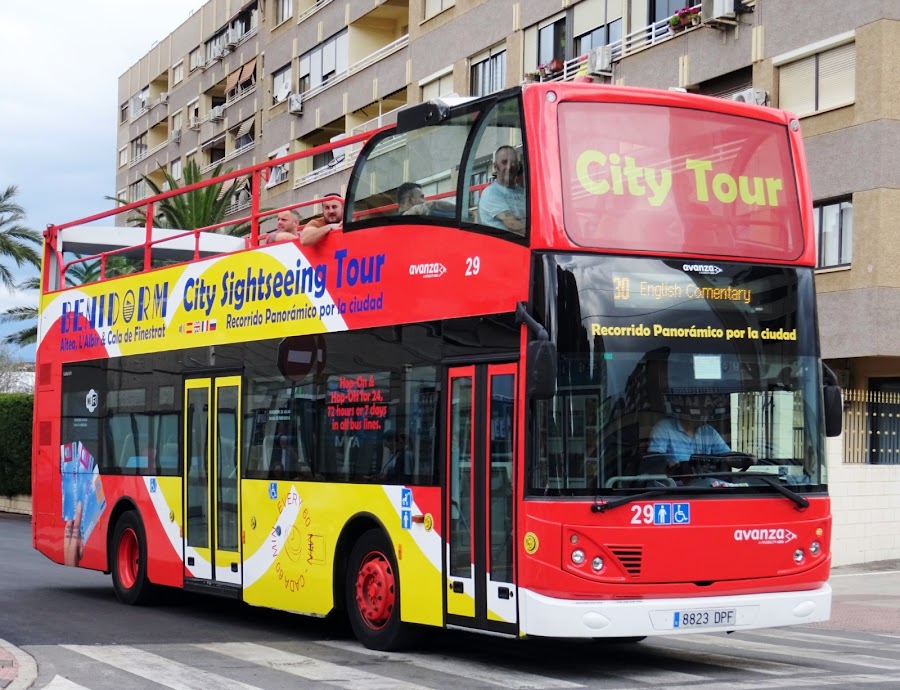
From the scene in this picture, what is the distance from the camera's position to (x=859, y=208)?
25.6 meters

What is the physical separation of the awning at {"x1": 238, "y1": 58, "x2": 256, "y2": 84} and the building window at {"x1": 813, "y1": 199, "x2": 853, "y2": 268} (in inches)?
1406

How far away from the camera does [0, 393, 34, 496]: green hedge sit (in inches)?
1703

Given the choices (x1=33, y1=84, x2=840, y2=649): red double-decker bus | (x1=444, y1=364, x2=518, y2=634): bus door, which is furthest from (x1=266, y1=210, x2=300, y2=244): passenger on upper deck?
(x1=444, y1=364, x2=518, y2=634): bus door

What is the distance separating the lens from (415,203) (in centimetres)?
1178

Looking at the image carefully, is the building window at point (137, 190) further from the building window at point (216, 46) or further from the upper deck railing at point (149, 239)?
the upper deck railing at point (149, 239)

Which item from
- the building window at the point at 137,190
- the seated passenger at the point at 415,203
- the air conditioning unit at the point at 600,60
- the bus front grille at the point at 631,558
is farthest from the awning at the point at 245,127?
the bus front grille at the point at 631,558

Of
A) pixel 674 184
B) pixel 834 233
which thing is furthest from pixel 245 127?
pixel 674 184

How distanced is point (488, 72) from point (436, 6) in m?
4.10

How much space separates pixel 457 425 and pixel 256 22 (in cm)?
5040

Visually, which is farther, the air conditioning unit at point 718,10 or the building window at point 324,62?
the building window at point 324,62

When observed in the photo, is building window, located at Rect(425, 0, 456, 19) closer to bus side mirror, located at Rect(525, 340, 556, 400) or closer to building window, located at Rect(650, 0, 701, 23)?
building window, located at Rect(650, 0, 701, 23)

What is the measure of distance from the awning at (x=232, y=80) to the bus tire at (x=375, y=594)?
163ft

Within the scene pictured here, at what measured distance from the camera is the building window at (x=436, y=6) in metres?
39.5

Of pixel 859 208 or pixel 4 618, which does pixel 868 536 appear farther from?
pixel 4 618
